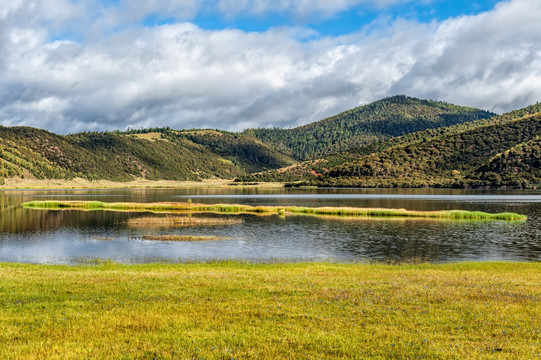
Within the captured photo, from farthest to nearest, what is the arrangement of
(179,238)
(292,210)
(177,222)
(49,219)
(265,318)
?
(292,210) < (49,219) < (177,222) < (179,238) < (265,318)

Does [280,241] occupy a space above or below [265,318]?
below

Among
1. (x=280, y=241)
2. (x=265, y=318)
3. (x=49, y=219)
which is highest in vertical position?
(x=265, y=318)

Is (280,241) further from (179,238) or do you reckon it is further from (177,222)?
(177,222)

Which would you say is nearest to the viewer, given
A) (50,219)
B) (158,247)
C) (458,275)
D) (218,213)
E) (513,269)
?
(458,275)

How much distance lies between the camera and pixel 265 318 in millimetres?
15969

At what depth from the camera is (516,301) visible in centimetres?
1909

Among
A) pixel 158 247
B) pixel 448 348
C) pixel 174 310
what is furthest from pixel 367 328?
pixel 158 247

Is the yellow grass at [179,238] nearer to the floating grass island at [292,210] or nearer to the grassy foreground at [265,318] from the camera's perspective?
the grassy foreground at [265,318]

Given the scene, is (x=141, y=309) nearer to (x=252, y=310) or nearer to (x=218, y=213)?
(x=252, y=310)

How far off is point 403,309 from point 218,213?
256 ft

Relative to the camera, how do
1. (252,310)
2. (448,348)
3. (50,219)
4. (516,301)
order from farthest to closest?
(50,219) → (516,301) → (252,310) → (448,348)

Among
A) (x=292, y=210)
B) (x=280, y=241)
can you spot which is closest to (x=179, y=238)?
(x=280, y=241)

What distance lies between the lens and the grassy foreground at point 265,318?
1281cm

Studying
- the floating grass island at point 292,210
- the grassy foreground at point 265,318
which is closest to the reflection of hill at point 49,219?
the floating grass island at point 292,210
